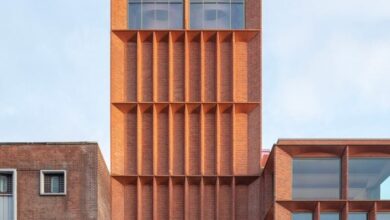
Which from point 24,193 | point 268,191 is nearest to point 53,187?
point 24,193

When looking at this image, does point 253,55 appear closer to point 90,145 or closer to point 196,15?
point 196,15

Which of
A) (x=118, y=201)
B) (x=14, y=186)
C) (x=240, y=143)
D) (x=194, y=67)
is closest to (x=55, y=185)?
(x=14, y=186)

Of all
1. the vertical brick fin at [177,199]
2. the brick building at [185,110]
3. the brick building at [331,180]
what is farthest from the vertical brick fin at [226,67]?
the brick building at [331,180]

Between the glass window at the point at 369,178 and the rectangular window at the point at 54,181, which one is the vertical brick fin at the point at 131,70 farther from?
the glass window at the point at 369,178

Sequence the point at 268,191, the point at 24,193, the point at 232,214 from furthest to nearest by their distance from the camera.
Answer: the point at 232,214, the point at 268,191, the point at 24,193

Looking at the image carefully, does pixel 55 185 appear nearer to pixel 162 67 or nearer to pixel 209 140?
pixel 209 140

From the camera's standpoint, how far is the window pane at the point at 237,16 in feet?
192

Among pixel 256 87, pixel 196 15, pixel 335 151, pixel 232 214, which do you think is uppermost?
pixel 196 15

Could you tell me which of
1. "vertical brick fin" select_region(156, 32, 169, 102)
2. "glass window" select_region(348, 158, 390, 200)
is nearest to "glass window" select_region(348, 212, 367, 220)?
"glass window" select_region(348, 158, 390, 200)

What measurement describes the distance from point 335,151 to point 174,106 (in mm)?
12089

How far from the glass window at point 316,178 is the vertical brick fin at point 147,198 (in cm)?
1108

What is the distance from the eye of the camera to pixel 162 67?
188 feet

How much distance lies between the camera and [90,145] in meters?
46.6

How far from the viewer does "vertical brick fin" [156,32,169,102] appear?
57094mm
